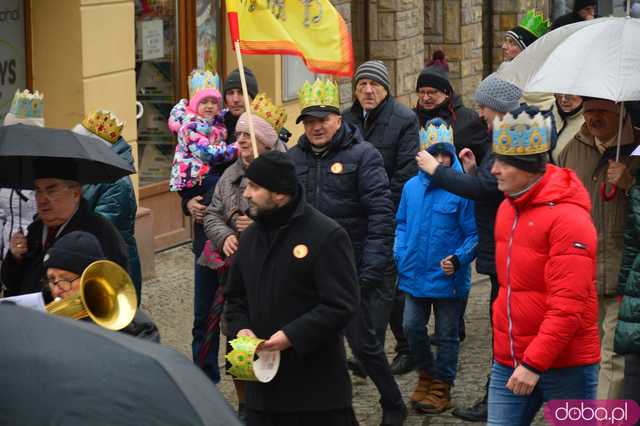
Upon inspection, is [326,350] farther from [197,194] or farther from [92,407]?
[92,407]

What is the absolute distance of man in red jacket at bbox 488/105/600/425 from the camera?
6.49m

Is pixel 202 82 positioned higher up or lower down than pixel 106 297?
higher up

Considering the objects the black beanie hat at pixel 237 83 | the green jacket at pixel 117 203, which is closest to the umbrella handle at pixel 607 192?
the green jacket at pixel 117 203

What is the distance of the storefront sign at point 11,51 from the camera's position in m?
11.1

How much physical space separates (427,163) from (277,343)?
6.74 feet

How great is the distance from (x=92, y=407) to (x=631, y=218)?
4.15 metres

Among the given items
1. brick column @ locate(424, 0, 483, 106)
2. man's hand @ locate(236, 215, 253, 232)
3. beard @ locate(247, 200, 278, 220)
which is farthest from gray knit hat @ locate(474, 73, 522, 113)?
brick column @ locate(424, 0, 483, 106)

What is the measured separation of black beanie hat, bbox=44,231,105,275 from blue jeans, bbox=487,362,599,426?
72.3 inches

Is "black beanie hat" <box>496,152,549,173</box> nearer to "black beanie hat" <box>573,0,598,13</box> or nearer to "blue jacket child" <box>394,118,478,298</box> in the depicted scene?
"blue jacket child" <box>394,118,478,298</box>

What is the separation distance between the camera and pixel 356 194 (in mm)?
8555

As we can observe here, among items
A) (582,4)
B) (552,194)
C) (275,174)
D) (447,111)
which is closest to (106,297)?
(275,174)

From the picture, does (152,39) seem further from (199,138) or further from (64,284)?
(64,284)

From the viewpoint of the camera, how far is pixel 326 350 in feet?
22.4

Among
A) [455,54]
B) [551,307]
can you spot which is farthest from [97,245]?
[455,54]
